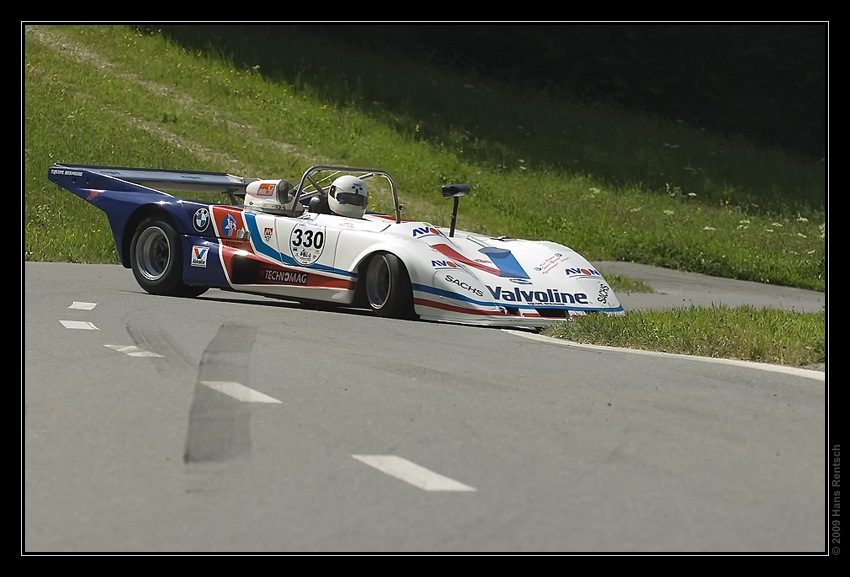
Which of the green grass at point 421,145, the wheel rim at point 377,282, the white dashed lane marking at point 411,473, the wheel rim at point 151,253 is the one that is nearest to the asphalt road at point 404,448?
the white dashed lane marking at point 411,473

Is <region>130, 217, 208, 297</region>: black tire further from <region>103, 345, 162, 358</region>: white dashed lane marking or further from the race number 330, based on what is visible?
<region>103, 345, 162, 358</region>: white dashed lane marking

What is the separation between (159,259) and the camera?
1411 cm

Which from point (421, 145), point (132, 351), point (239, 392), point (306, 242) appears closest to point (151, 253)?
point (306, 242)

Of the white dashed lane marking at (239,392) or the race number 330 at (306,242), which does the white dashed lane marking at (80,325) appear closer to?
the race number 330 at (306,242)

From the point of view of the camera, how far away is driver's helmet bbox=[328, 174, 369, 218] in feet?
43.0

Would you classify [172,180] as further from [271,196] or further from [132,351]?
[132,351]

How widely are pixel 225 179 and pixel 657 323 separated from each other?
6.87 meters

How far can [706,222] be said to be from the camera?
28.8 meters

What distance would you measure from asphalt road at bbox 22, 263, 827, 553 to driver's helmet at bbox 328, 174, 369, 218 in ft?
11.2

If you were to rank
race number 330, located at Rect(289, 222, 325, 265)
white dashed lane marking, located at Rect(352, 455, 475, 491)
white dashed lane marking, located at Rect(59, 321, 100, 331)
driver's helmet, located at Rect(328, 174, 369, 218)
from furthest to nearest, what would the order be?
driver's helmet, located at Rect(328, 174, 369, 218), race number 330, located at Rect(289, 222, 325, 265), white dashed lane marking, located at Rect(59, 321, 100, 331), white dashed lane marking, located at Rect(352, 455, 475, 491)

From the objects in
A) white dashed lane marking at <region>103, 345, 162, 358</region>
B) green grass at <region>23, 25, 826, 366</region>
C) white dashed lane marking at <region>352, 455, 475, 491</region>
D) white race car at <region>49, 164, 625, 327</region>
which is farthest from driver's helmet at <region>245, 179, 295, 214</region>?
green grass at <region>23, 25, 826, 366</region>

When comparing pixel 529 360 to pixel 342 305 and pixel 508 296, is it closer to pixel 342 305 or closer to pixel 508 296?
pixel 508 296
